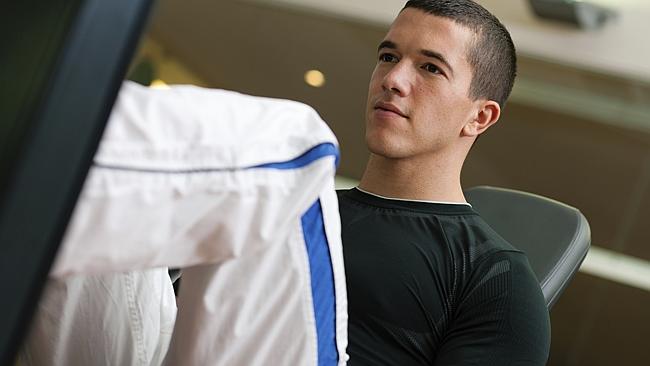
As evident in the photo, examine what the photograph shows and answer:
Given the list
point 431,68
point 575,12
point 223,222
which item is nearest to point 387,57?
point 431,68

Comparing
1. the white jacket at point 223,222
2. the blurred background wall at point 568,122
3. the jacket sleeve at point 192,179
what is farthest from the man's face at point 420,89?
the blurred background wall at point 568,122

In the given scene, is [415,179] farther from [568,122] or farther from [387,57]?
[568,122]

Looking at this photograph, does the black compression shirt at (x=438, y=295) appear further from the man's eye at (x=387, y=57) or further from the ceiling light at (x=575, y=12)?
the ceiling light at (x=575, y=12)

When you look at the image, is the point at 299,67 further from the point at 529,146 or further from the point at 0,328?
the point at 0,328

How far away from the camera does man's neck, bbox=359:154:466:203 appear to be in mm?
1618

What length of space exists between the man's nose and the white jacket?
71cm

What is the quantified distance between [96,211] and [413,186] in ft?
3.38

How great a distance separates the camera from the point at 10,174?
0.51 metres

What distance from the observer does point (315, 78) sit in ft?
12.6

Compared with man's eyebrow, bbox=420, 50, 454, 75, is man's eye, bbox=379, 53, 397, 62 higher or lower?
lower

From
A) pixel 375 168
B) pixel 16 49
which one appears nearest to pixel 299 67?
pixel 375 168

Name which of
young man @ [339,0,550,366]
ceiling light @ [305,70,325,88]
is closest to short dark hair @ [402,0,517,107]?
young man @ [339,0,550,366]

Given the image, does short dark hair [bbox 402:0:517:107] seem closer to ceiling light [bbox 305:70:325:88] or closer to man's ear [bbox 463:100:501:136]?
man's ear [bbox 463:100:501:136]

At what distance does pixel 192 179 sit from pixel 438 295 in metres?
0.82
